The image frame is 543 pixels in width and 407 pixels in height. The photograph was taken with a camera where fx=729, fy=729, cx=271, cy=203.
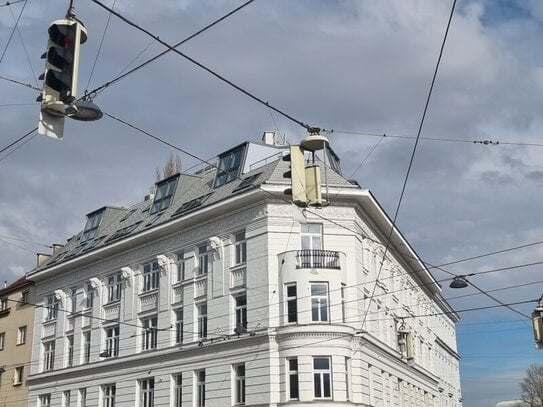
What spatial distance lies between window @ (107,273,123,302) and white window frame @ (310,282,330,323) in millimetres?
13785

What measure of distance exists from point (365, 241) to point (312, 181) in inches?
958

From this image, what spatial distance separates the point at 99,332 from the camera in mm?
43188

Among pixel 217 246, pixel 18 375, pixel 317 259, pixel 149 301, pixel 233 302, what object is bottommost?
pixel 18 375

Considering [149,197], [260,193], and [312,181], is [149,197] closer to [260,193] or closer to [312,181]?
[260,193]

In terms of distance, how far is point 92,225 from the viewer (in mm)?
49781

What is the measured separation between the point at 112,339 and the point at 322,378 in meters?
14.9

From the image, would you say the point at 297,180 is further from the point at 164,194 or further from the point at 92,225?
Result: the point at 92,225

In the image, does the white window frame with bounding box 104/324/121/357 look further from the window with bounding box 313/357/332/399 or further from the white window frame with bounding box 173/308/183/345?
the window with bounding box 313/357/332/399

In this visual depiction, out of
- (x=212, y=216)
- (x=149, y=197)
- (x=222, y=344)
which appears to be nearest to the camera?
(x=222, y=344)

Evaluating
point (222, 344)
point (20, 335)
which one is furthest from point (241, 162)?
point (20, 335)

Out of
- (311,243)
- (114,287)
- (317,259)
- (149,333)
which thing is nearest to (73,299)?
(114,287)

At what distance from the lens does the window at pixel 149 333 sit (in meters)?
39.7

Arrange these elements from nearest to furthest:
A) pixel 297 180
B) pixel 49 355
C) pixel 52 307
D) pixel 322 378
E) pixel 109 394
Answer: pixel 297 180 → pixel 322 378 → pixel 109 394 → pixel 49 355 → pixel 52 307

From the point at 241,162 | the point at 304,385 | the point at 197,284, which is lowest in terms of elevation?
the point at 304,385
